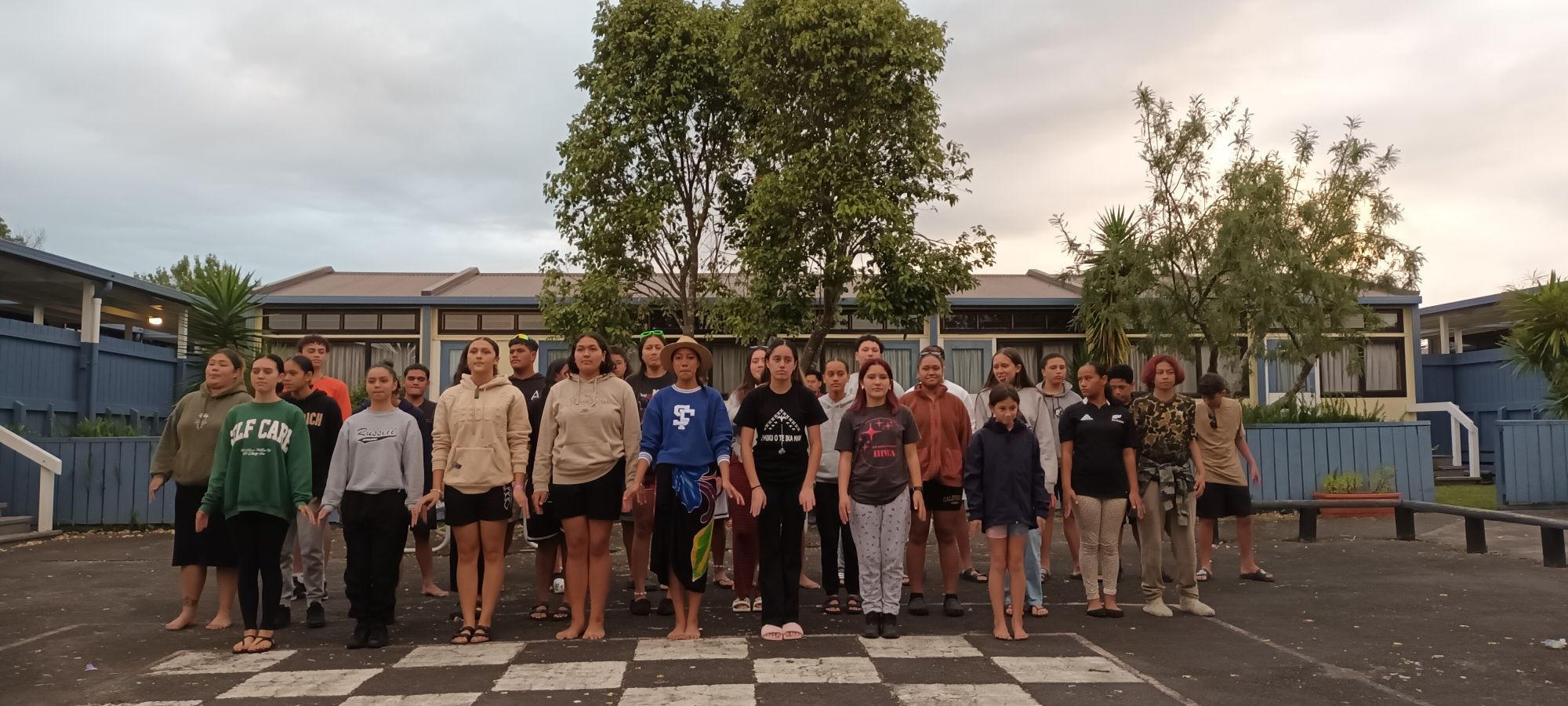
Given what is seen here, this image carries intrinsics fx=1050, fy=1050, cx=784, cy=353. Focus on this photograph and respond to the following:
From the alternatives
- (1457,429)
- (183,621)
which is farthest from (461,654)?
(1457,429)

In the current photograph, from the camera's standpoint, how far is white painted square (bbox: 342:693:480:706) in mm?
4660

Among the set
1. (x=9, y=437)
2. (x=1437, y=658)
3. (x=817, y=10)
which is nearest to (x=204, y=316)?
(x=9, y=437)

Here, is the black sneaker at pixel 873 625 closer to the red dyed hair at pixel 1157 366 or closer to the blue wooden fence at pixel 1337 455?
the red dyed hair at pixel 1157 366

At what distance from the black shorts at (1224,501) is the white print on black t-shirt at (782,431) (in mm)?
3963

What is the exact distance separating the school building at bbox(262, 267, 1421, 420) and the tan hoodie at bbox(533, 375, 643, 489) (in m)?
12.6

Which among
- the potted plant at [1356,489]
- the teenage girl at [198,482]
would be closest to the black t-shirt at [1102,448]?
the teenage girl at [198,482]

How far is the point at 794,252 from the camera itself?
46.4 feet

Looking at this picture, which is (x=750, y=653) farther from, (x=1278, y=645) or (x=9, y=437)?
(x=9, y=437)

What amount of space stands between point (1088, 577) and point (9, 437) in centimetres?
1261

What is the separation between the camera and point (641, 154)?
51.3 ft

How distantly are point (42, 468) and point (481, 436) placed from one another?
9.78 metres

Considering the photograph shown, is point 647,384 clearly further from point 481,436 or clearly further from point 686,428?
point 481,436

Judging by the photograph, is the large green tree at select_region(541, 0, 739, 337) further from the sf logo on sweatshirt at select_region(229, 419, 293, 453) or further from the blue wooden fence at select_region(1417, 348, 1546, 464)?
the blue wooden fence at select_region(1417, 348, 1546, 464)

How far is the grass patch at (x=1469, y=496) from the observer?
609 inches
